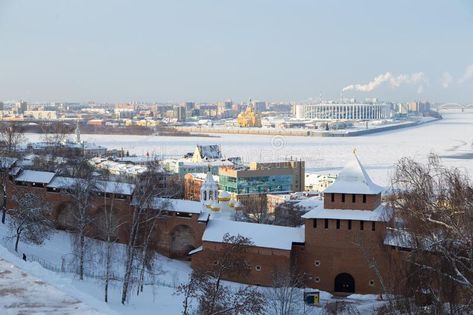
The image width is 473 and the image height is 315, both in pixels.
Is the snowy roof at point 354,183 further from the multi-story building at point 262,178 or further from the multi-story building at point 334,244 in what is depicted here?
the multi-story building at point 262,178

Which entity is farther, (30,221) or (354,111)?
(354,111)

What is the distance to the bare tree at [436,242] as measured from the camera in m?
12.3

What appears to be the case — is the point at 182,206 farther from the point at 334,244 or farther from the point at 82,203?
the point at 334,244

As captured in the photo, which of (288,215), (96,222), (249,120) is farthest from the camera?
(249,120)

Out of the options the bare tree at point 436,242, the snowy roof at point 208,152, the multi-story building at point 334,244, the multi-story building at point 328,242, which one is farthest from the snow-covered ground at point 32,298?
the snowy roof at point 208,152

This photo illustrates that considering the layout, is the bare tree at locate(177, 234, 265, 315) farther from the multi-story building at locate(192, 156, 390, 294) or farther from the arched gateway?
the arched gateway

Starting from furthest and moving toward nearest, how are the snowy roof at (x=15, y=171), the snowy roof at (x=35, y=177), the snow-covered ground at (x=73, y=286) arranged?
the snowy roof at (x=15, y=171)
the snowy roof at (x=35, y=177)
the snow-covered ground at (x=73, y=286)

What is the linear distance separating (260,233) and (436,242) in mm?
10442

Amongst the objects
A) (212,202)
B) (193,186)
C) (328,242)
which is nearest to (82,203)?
(212,202)

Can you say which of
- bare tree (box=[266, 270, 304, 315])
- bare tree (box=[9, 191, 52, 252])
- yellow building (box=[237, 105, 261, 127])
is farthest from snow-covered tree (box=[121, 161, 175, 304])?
yellow building (box=[237, 105, 261, 127])

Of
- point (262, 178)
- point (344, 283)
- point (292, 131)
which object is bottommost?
point (292, 131)

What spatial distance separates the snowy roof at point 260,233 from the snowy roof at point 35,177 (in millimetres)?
8069

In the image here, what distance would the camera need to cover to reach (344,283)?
21641mm

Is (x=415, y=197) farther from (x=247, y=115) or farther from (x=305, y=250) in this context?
(x=247, y=115)
